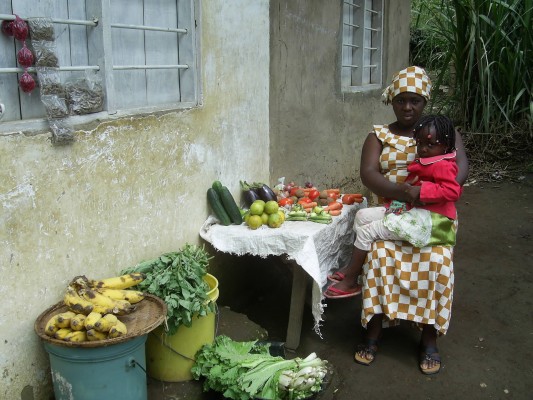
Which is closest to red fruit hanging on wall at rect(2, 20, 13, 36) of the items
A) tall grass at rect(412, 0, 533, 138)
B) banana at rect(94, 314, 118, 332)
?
banana at rect(94, 314, 118, 332)

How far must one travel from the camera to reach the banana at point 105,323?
2650 mm

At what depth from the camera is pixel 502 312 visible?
15.3 ft

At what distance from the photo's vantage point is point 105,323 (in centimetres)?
267

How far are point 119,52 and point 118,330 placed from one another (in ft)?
5.59

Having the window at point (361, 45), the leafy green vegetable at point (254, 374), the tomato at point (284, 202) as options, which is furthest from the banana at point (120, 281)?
the window at point (361, 45)

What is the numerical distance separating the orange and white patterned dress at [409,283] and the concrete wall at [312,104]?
154 centimetres

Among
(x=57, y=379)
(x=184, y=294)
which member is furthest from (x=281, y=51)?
(x=57, y=379)

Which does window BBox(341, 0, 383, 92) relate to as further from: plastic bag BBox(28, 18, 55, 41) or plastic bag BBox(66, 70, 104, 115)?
plastic bag BBox(28, 18, 55, 41)

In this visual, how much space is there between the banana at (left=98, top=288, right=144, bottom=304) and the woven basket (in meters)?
0.04

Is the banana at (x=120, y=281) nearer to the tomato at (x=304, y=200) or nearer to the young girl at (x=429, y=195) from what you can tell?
the young girl at (x=429, y=195)

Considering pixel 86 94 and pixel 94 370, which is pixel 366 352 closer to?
pixel 94 370

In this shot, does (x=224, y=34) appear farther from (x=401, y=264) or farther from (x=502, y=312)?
(x=502, y=312)

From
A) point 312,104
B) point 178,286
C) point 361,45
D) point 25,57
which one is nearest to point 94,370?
point 178,286

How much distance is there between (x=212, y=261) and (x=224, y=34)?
1.72 metres
